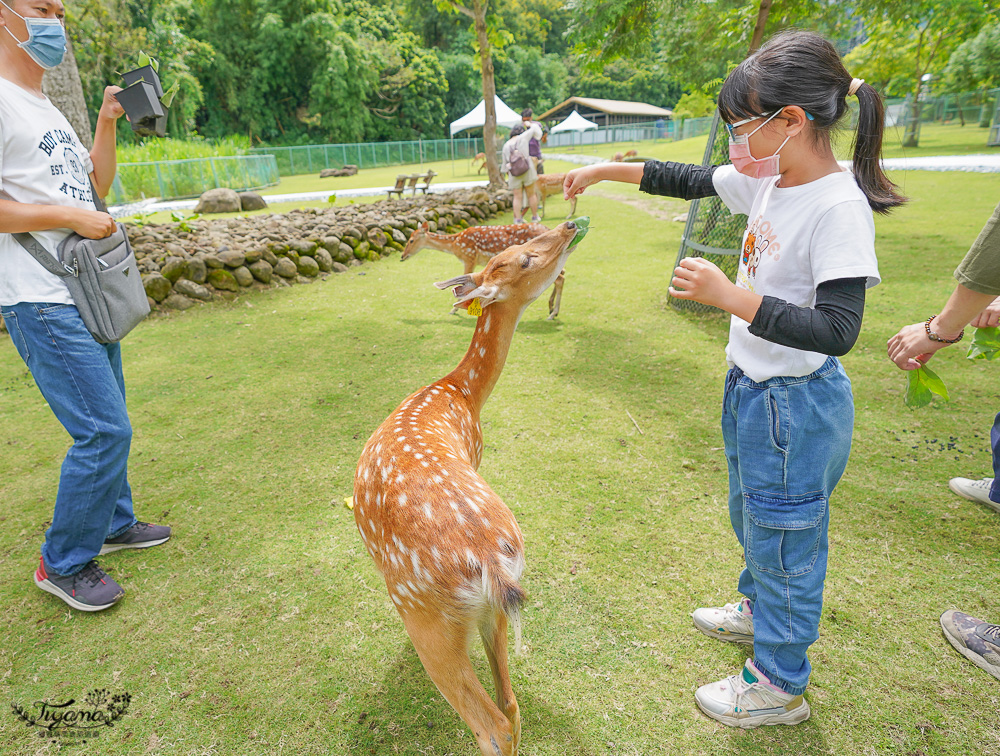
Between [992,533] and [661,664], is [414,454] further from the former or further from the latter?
[992,533]

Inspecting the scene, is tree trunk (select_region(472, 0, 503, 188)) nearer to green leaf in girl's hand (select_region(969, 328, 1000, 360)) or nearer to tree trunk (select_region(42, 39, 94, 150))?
tree trunk (select_region(42, 39, 94, 150))

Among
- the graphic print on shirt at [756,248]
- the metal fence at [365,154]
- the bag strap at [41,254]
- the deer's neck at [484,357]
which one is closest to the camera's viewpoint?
the graphic print on shirt at [756,248]

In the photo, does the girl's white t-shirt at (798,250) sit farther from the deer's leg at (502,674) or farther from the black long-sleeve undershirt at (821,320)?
the deer's leg at (502,674)

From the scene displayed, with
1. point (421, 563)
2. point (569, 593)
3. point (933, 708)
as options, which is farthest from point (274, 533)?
point (933, 708)

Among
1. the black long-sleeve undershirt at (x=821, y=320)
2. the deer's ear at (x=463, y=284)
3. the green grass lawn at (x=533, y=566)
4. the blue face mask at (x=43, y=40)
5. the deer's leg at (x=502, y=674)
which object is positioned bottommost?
the green grass lawn at (x=533, y=566)

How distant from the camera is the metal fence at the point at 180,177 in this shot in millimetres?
18547

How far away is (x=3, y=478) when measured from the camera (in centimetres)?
376

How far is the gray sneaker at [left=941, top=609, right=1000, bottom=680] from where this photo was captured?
218 cm

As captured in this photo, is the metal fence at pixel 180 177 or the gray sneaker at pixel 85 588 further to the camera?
the metal fence at pixel 180 177

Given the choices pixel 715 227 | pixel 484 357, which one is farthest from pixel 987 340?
pixel 715 227

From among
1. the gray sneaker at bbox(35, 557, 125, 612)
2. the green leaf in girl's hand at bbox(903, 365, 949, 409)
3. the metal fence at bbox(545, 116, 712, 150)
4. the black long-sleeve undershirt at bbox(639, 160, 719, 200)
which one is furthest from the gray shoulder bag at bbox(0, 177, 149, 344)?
the metal fence at bbox(545, 116, 712, 150)

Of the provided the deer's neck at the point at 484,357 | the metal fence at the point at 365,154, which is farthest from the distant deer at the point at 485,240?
the metal fence at the point at 365,154

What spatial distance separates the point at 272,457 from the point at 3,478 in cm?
179

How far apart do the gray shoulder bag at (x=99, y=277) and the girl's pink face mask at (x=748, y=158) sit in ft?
8.46
